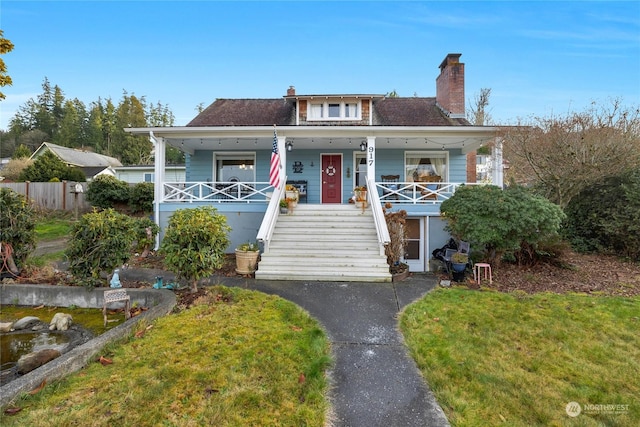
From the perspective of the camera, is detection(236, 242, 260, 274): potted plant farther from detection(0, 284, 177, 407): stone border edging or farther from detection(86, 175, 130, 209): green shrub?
detection(86, 175, 130, 209): green shrub

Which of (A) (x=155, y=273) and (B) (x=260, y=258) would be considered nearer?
(A) (x=155, y=273)

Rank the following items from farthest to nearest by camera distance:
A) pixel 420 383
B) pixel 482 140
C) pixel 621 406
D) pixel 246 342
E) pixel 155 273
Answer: pixel 482 140 < pixel 155 273 < pixel 246 342 < pixel 420 383 < pixel 621 406

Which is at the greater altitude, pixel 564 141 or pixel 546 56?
pixel 546 56

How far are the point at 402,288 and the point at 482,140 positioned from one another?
6.82m

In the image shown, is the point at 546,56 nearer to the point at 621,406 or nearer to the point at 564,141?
the point at 564,141

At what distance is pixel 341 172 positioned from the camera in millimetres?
12352

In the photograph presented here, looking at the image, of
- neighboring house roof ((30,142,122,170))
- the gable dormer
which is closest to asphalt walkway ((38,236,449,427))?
the gable dormer

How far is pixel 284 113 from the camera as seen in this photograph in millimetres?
12977

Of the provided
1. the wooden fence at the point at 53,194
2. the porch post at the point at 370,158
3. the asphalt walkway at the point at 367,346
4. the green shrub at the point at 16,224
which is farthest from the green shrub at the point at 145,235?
the wooden fence at the point at 53,194

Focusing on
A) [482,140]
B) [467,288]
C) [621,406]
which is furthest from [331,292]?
[482,140]

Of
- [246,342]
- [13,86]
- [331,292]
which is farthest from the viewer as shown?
[331,292]

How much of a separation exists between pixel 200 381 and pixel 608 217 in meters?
11.5

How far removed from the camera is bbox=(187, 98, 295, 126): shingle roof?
40.6 feet

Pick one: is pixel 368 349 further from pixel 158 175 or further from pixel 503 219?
pixel 158 175
